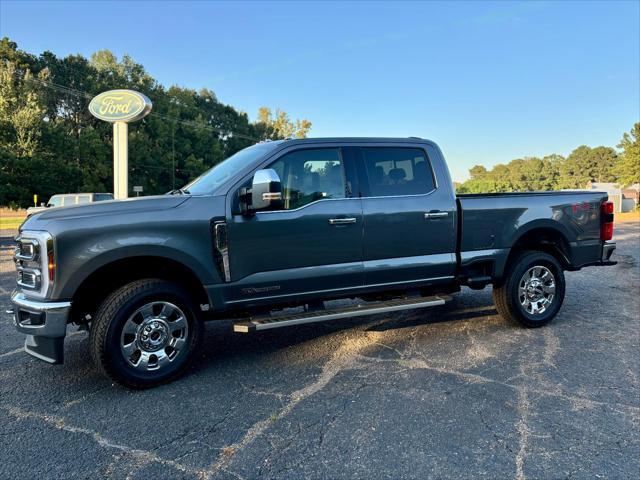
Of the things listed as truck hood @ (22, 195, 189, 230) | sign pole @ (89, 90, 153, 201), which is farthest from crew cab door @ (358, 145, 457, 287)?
sign pole @ (89, 90, 153, 201)

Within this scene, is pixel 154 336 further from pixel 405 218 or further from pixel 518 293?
pixel 518 293

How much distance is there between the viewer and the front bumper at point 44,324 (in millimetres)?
3494

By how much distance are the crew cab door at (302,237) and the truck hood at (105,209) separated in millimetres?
554

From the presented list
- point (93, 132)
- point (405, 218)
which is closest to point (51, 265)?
point (405, 218)

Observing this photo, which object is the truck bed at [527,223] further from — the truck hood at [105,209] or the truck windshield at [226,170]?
the truck hood at [105,209]

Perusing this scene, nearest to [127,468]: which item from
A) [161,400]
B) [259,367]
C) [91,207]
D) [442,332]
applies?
[161,400]

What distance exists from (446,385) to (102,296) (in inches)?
116

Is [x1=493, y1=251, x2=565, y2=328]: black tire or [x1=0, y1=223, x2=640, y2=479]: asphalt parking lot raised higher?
[x1=493, y1=251, x2=565, y2=328]: black tire

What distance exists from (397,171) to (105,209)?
281 cm

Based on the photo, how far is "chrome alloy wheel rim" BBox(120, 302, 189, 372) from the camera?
3.70 meters

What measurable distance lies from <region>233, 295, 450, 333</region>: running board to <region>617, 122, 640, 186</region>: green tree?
51.3 metres

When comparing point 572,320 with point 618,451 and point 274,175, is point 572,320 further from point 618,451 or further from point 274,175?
point 274,175

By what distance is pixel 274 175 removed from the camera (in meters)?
3.90

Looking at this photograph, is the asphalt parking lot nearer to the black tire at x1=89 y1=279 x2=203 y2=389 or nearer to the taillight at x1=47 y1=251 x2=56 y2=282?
the black tire at x1=89 y1=279 x2=203 y2=389
